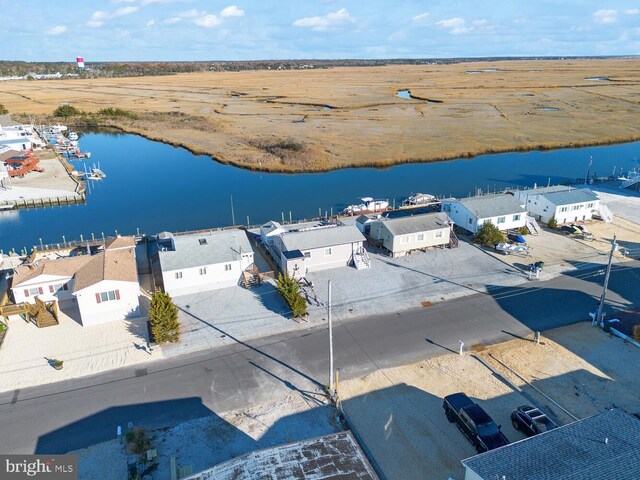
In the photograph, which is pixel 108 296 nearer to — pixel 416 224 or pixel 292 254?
pixel 292 254

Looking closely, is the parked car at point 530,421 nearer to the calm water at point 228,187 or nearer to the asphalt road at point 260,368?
the asphalt road at point 260,368

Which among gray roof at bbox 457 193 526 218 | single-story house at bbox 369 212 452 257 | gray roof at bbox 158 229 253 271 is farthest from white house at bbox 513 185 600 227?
gray roof at bbox 158 229 253 271

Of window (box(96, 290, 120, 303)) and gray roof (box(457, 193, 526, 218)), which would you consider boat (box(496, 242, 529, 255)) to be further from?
window (box(96, 290, 120, 303))

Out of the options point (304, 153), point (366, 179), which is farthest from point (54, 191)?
point (366, 179)

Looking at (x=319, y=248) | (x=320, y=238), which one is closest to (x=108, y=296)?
(x=319, y=248)

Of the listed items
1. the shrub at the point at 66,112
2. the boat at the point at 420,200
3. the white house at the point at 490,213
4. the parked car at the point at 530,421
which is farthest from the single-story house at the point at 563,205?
the shrub at the point at 66,112
